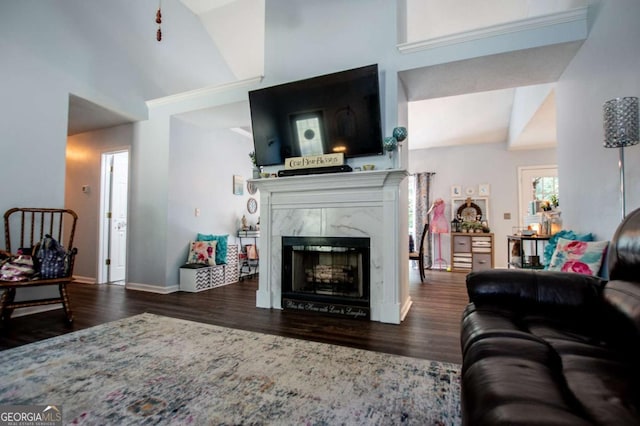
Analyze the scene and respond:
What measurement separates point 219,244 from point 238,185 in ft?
4.34

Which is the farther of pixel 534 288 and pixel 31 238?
pixel 31 238

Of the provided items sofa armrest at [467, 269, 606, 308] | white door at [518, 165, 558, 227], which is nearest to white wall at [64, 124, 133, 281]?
sofa armrest at [467, 269, 606, 308]

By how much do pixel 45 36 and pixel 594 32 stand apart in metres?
5.23

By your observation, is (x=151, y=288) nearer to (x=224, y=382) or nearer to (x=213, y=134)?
(x=213, y=134)

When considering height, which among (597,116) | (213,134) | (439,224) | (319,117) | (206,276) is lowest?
(206,276)

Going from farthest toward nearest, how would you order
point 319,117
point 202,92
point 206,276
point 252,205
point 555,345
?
point 252,205 → point 206,276 → point 202,92 → point 319,117 → point 555,345

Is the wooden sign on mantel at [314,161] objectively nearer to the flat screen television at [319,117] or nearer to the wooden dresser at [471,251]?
the flat screen television at [319,117]

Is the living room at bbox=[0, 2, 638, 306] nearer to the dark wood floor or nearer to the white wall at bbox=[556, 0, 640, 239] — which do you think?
the white wall at bbox=[556, 0, 640, 239]

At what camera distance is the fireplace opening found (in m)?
2.98

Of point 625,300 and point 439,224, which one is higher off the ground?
point 439,224

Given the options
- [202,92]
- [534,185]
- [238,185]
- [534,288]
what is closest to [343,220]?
[534,288]

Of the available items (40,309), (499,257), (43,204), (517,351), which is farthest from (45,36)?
(499,257)

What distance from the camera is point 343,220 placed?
308cm

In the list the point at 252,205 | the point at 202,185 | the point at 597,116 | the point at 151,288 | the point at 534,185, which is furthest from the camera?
the point at 252,205
